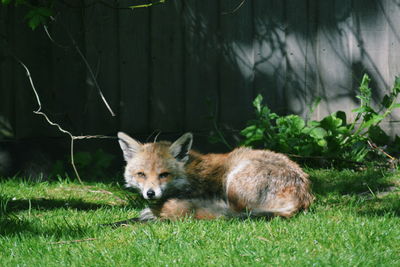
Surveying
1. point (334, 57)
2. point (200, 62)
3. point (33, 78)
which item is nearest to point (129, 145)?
point (33, 78)

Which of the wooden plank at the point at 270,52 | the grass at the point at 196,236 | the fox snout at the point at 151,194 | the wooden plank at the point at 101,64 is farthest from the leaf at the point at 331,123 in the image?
the fox snout at the point at 151,194

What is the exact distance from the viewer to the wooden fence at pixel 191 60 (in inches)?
276

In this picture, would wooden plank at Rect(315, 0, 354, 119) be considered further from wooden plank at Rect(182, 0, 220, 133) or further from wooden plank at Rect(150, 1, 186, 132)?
wooden plank at Rect(150, 1, 186, 132)

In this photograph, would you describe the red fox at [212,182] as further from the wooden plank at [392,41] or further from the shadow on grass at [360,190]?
the wooden plank at [392,41]

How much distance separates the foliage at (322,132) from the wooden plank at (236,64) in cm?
31

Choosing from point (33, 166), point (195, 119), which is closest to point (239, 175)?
point (195, 119)

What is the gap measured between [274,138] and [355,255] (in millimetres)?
3482

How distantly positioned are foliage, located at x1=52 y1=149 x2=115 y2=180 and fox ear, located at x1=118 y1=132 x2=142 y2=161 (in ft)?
4.05

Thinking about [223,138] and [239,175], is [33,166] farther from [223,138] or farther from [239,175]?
[239,175]

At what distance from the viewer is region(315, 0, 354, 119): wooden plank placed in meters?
7.79

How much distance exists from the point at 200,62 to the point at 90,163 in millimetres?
1838

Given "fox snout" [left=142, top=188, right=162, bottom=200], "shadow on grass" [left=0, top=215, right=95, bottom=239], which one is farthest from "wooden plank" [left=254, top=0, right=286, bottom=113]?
"shadow on grass" [left=0, top=215, right=95, bottom=239]

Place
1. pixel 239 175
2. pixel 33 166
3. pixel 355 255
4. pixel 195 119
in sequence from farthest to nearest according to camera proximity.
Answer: pixel 195 119
pixel 33 166
pixel 239 175
pixel 355 255

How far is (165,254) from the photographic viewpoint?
4.00 m
